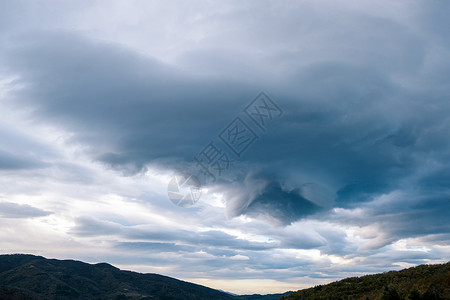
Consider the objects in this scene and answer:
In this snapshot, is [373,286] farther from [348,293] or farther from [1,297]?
[1,297]

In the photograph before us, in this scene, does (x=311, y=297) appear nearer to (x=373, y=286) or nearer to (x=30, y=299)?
(x=373, y=286)

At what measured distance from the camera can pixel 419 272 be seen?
4659cm

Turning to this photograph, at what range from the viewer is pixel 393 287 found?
35.1m

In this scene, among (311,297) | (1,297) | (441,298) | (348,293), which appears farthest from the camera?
(1,297)

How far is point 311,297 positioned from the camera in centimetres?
4916

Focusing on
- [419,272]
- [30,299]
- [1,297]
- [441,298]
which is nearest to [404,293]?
[441,298]

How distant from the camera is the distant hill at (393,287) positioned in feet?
98.6

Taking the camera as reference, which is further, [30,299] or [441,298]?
[30,299]

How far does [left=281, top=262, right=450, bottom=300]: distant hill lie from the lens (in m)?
30.1

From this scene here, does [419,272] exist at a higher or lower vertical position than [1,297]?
higher

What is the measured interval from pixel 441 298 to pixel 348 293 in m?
18.5

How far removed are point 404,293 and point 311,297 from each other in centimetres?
1866

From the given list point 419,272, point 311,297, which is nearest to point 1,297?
point 311,297

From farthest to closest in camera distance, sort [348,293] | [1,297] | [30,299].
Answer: [30,299] → [1,297] → [348,293]
